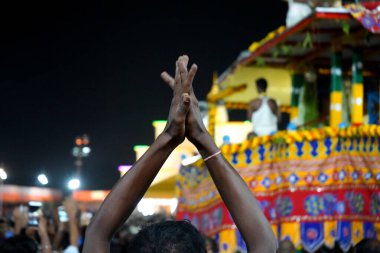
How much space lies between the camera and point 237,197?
8.72 ft

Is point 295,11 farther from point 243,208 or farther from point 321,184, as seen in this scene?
point 243,208

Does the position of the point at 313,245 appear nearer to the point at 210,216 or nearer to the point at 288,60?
the point at 210,216

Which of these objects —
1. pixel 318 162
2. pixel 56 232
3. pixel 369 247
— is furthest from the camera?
pixel 318 162

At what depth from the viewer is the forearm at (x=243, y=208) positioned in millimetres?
2613

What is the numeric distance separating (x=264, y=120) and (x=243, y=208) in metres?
10.4

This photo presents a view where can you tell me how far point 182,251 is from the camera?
2.34 metres

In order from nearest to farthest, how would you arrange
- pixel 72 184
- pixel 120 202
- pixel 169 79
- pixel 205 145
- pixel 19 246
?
pixel 120 202, pixel 205 145, pixel 169 79, pixel 19 246, pixel 72 184

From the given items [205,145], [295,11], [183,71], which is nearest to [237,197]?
[205,145]

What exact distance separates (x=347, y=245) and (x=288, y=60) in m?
5.95

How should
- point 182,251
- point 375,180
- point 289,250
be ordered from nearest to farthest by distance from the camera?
point 182,251, point 289,250, point 375,180

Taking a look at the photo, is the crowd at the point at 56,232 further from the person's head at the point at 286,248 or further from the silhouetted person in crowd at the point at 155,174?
the silhouetted person in crowd at the point at 155,174

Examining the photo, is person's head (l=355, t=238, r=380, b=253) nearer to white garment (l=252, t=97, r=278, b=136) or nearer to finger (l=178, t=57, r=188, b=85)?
finger (l=178, t=57, r=188, b=85)

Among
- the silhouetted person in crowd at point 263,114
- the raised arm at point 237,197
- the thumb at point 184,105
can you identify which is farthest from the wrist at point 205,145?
the silhouetted person in crowd at point 263,114

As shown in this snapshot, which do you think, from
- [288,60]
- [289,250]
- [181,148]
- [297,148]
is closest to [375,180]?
[297,148]
